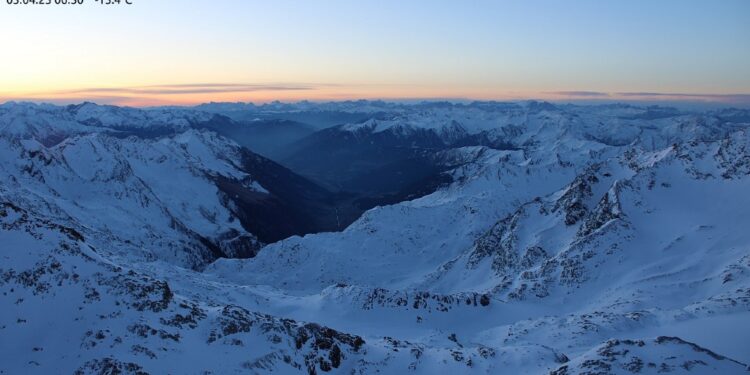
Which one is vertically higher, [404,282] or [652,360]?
[652,360]

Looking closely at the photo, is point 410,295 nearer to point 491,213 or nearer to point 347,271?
point 347,271

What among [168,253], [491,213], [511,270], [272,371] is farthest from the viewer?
[491,213]

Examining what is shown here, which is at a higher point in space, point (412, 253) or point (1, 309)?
point (1, 309)

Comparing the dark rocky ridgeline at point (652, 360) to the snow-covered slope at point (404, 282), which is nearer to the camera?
the dark rocky ridgeline at point (652, 360)

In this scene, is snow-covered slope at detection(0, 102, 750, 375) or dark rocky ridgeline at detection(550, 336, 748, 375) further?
snow-covered slope at detection(0, 102, 750, 375)

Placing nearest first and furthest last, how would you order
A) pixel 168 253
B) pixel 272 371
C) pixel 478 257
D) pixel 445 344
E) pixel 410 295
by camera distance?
pixel 272 371
pixel 445 344
pixel 410 295
pixel 478 257
pixel 168 253

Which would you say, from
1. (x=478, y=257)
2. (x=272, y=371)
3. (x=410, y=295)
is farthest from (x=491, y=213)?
(x=272, y=371)

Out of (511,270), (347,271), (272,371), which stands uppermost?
(272,371)

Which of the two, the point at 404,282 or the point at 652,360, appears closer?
the point at 652,360
